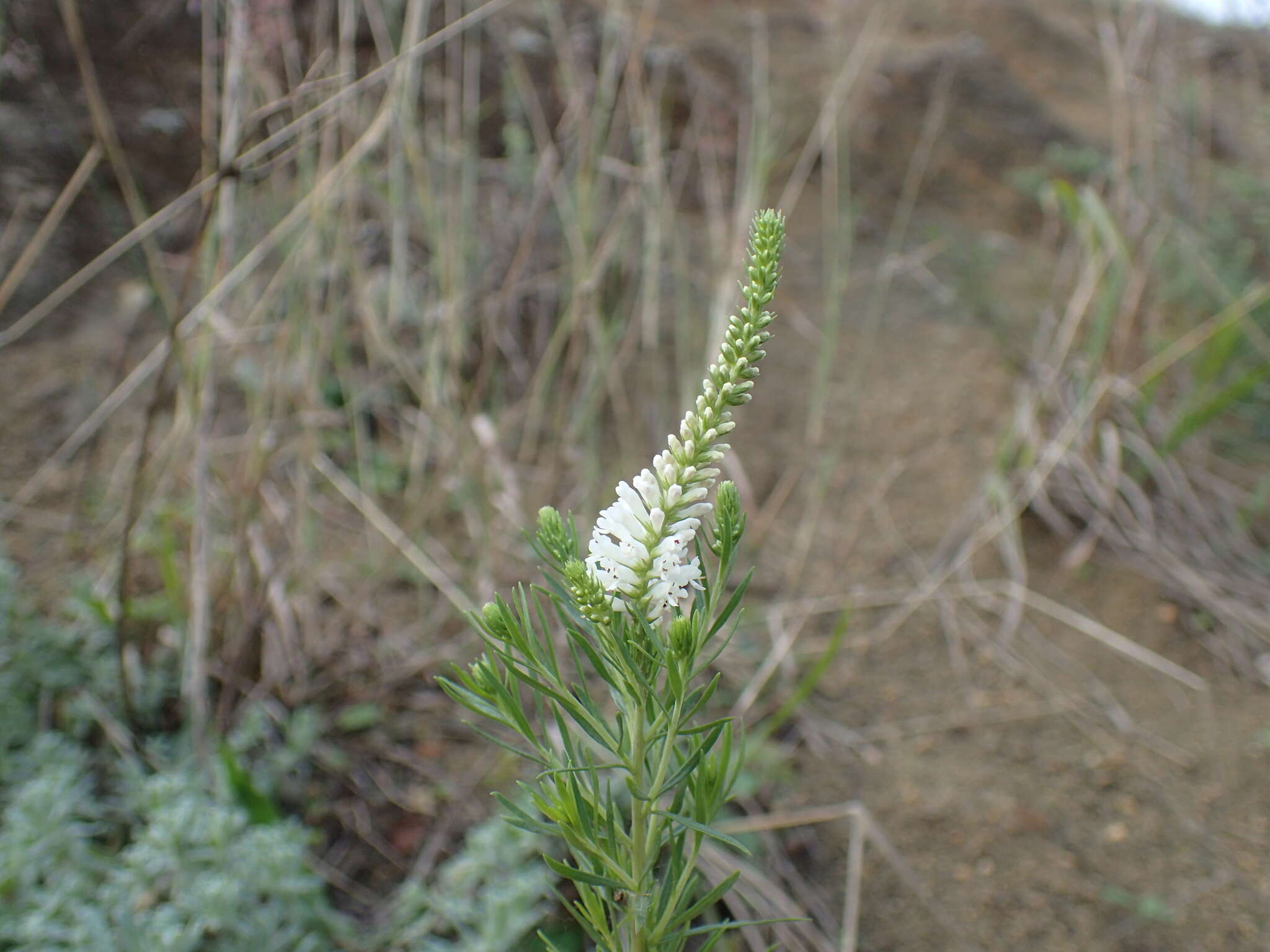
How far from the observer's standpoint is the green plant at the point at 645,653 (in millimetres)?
759

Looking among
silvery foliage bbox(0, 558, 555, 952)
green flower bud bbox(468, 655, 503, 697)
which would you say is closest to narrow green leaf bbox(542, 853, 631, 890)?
green flower bud bbox(468, 655, 503, 697)

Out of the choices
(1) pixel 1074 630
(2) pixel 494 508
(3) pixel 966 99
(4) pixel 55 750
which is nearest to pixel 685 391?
(2) pixel 494 508

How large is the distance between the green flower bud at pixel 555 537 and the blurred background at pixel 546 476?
29.2 inches

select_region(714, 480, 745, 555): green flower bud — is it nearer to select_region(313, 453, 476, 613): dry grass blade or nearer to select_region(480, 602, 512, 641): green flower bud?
select_region(480, 602, 512, 641): green flower bud

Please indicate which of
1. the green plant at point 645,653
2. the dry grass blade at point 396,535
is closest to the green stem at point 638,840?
the green plant at point 645,653

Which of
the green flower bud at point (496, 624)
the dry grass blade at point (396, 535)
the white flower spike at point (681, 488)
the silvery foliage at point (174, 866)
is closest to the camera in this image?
the white flower spike at point (681, 488)

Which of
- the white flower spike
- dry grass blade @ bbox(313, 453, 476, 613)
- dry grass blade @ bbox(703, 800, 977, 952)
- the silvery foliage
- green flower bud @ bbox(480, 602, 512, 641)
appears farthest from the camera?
dry grass blade @ bbox(313, 453, 476, 613)

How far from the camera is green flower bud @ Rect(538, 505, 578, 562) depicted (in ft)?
2.69

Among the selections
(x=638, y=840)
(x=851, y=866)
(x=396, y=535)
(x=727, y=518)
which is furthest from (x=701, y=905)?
(x=396, y=535)

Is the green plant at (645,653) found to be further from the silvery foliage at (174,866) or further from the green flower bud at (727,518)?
Answer: the silvery foliage at (174,866)

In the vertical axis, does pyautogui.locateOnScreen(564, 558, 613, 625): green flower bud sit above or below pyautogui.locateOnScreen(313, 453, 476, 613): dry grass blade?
above

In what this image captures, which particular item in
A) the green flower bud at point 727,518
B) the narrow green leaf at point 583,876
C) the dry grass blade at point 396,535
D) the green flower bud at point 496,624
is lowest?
the dry grass blade at point 396,535

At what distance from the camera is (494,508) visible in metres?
2.32

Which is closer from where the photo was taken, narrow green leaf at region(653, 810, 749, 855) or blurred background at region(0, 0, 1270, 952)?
narrow green leaf at region(653, 810, 749, 855)
